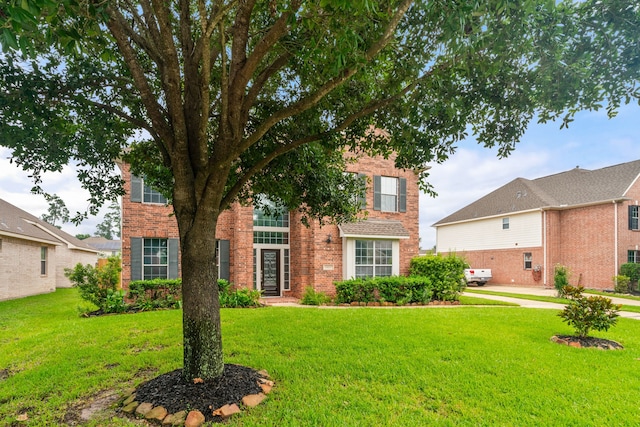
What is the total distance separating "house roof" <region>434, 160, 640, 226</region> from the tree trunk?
2185 cm

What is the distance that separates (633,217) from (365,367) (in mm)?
21295

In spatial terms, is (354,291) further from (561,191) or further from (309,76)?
(561,191)

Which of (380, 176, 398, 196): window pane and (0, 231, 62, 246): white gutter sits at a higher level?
(380, 176, 398, 196): window pane

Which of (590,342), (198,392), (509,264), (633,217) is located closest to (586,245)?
(633,217)

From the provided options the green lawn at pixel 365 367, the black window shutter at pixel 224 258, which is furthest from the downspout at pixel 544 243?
the black window shutter at pixel 224 258

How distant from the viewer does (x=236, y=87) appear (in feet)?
13.5

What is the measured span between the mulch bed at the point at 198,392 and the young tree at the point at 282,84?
0.17m

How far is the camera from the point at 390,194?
14.5 metres

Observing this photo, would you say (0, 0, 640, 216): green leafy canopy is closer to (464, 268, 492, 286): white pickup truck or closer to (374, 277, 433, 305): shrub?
(374, 277, 433, 305): shrub

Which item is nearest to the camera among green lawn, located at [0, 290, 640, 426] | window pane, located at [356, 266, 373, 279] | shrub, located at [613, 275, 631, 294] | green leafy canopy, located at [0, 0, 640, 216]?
green leafy canopy, located at [0, 0, 640, 216]

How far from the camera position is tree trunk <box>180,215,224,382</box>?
414cm

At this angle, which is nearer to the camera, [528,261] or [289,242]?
[289,242]

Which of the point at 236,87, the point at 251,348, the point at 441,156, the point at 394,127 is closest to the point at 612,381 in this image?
the point at 441,156

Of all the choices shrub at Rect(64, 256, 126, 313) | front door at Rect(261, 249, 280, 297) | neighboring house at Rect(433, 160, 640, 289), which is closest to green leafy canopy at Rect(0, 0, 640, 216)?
shrub at Rect(64, 256, 126, 313)
